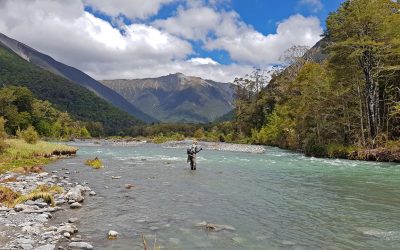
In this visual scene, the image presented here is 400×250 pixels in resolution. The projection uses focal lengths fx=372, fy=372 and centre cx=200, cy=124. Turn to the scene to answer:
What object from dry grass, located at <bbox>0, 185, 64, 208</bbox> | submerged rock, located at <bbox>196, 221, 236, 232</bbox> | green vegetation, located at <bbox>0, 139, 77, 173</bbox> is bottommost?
submerged rock, located at <bbox>196, 221, 236, 232</bbox>

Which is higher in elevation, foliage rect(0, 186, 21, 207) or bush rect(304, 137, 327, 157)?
bush rect(304, 137, 327, 157)

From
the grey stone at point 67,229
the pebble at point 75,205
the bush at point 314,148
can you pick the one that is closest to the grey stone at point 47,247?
the grey stone at point 67,229

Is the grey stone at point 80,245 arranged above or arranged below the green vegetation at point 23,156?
below

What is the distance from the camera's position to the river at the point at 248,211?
11.2m

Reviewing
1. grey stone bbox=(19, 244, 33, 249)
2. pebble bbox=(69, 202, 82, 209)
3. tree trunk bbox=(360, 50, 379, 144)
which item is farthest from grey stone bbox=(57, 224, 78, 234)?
tree trunk bbox=(360, 50, 379, 144)

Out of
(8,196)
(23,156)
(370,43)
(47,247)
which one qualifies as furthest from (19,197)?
(370,43)

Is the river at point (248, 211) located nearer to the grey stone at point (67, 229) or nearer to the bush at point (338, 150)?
the grey stone at point (67, 229)

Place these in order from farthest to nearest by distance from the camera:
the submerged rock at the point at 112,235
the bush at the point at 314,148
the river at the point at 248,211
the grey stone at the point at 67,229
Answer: the bush at the point at 314,148 < the grey stone at the point at 67,229 < the submerged rock at the point at 112,235 < the river at the point at 248,211

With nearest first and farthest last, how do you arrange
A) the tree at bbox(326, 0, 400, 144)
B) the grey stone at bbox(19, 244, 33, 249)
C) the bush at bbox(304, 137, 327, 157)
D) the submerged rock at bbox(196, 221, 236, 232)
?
1. the grey stone at bbox(19, 244, 33, 249)
2. the submerged rock at bbox(196, 221, 236, 232)
3. the tree at bbox(326, 0, 400, 144)
4. the bush at bbox(304, 137, 327, 157)

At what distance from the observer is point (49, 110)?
152375 mm

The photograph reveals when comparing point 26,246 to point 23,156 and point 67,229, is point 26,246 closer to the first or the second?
point 67,229

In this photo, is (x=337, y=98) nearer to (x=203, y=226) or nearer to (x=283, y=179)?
(x=283, y=179)

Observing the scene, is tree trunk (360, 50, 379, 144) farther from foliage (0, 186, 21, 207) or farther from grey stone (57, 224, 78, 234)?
grey stone (57, 224, 78, 234)

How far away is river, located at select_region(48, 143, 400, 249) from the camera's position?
11.2 m
